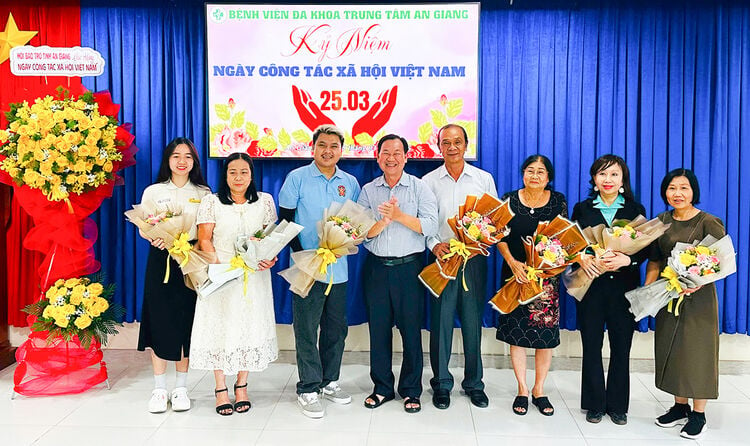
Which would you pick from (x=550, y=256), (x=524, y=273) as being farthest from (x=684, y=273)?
(x=524, y=273)

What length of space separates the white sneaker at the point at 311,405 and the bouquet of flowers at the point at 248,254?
28.4 inches

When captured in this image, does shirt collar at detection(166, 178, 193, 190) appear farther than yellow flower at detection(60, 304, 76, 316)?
No

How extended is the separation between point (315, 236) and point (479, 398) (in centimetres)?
133

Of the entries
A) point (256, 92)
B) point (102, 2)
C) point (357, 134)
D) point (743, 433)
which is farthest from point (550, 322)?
point (102, 2)

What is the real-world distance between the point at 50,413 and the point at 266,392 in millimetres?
1187

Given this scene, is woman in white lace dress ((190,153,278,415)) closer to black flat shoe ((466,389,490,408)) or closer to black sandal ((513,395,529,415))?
black flat shoe ((466,389,490,408))

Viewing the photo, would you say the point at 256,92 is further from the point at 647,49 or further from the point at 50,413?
the point at 647,49

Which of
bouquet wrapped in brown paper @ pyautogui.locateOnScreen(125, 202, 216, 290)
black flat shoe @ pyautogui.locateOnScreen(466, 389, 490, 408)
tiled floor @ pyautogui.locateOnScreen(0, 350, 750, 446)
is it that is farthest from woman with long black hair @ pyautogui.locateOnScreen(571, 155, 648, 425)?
bouquet wrapped in brown paper @ pyautogui.locateOnScreen(125, 202, 216, 290)

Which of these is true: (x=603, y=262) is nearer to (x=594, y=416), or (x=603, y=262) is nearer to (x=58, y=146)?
(x=594, y=416)

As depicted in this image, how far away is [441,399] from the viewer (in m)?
3.40

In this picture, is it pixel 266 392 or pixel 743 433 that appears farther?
pixel 266 392

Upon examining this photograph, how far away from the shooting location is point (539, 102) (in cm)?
402

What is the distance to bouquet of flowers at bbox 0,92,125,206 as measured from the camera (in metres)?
3.40

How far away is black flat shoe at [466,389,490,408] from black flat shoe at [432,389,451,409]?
151 millimetres
